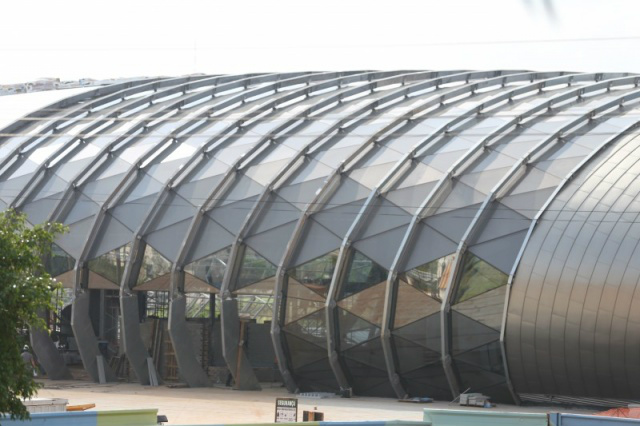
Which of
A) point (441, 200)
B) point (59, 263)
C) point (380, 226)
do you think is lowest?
point (59, 263)

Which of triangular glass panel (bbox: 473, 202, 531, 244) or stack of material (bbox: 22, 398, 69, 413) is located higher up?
triangular glass panel (bbox: 473, 202, 531, 244)

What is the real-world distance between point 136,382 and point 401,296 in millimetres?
13544

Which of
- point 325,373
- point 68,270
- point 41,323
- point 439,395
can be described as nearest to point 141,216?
point 68,270

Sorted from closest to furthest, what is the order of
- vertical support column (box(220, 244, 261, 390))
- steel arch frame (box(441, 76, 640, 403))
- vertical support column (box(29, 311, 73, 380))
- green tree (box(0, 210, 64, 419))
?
1. green tree (box(0, 210, 64, 419))
2. steel arch frame (box(441, 76, 640, 403))
3. vertical support column (box(220, 244, 261, 390))
4. vertical support column (box(29, 311, 73, 380))

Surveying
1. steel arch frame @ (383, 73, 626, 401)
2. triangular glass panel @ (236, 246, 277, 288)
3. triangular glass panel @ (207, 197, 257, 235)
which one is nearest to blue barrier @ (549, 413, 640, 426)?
steel arch frame @ (383, 73, 626, 401)

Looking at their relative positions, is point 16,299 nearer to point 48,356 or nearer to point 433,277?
point 433,277

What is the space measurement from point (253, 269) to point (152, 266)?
470 centimetres

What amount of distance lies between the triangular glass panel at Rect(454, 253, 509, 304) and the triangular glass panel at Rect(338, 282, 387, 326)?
2924 mm

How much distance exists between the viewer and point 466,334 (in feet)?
137

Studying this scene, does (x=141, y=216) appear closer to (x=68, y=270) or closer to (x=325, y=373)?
(x=68, y=270)

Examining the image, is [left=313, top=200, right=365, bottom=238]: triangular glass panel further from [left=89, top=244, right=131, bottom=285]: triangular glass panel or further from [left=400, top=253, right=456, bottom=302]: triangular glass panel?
[left=89, top=244, right=131, bottom=285]: triangular glass panel

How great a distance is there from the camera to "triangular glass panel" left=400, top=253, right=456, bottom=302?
42.0m

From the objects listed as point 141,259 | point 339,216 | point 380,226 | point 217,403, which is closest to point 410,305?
point 380,226

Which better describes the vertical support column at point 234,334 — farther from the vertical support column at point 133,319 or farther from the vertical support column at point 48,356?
the vertical support column at point 48,356
